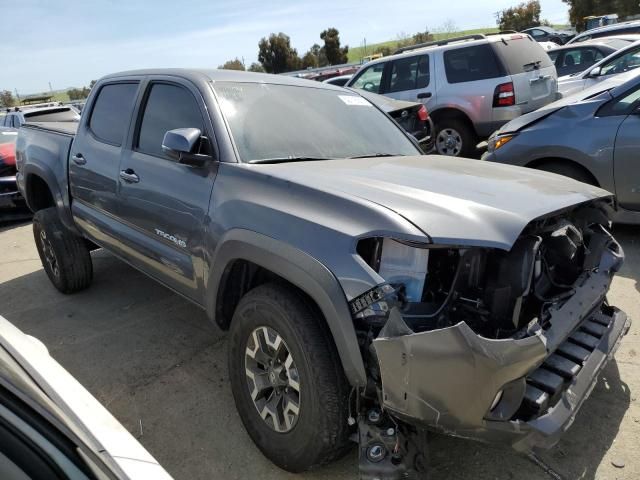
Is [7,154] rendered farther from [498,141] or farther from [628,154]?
[628,154]

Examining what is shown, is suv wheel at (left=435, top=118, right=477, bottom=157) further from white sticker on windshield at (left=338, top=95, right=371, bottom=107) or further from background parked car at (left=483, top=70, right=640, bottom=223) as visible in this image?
white sticker on windshield at (left=338, top=95, right=371, bottom=107)

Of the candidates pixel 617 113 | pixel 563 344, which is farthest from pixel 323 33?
pixel 563 344

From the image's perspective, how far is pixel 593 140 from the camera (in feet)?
15.8

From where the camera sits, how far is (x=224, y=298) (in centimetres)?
280

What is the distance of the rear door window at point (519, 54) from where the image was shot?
25.8ft

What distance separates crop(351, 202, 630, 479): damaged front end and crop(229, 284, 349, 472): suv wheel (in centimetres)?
18

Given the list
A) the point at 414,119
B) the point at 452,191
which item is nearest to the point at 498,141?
the point at 414,119

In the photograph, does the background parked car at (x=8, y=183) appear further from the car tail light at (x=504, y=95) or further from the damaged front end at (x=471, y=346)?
the damaged front end at (x=471, y=346)

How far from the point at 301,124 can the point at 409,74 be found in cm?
646

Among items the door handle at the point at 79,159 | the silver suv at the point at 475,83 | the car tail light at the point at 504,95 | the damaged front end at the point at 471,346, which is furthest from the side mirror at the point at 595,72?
the door handle at the point at 79,159

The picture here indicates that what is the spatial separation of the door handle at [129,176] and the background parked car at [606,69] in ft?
26.5

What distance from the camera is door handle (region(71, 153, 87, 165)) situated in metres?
4.15

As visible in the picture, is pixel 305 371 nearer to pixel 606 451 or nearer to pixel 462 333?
pixel 462 333

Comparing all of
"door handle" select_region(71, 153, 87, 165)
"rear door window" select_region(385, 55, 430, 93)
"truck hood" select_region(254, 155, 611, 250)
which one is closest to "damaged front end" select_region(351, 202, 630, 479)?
"truck hood" select_region(254, 155, 611, 250)
